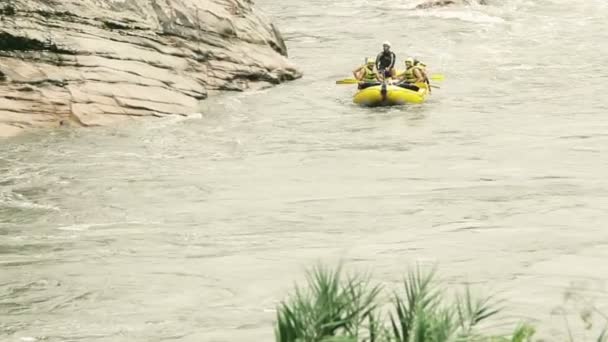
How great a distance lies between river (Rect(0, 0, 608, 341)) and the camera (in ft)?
37.0

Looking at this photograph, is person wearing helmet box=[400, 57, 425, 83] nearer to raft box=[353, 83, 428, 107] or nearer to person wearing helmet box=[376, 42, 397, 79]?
person wearing helmet box=[376, 42, 397, 79]

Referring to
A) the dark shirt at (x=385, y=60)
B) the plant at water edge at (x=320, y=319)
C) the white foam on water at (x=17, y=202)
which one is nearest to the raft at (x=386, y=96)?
the dark shirt at (x=385, y=60)

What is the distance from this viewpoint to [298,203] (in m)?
16.0

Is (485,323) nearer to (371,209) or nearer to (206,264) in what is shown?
(206,264)

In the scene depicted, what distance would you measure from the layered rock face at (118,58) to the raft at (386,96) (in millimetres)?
2751

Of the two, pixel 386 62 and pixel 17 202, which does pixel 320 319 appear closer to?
pixel 17 202

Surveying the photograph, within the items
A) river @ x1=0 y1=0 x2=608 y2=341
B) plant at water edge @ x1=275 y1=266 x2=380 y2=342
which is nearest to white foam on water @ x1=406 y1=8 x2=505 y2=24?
river @ x1=0 y1=0 x2=608 y2=341

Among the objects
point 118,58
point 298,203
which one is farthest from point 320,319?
point 118,58

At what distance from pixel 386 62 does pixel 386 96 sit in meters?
→ 2.23

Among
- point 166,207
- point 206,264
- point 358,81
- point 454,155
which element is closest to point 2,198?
point 166,207

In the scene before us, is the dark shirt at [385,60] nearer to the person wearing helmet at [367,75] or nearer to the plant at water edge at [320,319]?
the person wearing helmet at [367,75]

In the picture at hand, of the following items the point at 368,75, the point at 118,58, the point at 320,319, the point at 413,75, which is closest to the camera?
the point at 320,319

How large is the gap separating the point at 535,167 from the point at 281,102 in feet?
26.6

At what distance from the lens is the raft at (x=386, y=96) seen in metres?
24.7
